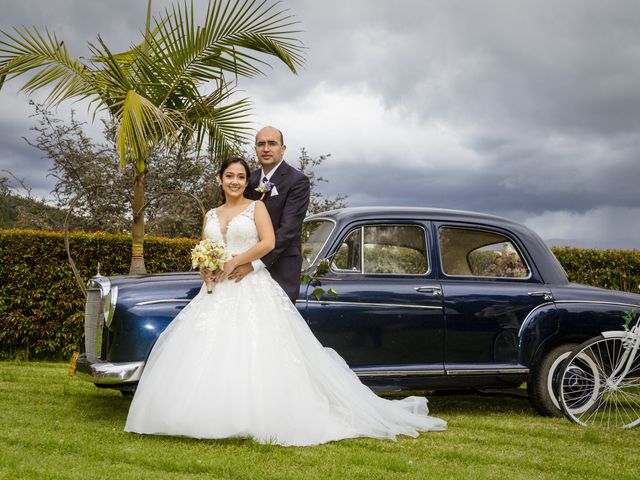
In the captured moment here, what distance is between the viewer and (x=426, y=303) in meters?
6.18

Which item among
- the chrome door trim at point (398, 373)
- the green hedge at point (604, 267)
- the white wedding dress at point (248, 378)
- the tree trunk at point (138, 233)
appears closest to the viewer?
the white wedding dress at point (248, 378)

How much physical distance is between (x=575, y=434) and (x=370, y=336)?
5.95ft

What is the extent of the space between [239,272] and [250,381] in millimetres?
852

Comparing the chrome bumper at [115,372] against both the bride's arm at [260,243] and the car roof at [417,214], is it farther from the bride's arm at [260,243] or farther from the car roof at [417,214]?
the car roof at [417,214]

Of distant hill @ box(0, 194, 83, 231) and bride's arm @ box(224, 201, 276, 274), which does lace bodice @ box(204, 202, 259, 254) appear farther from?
distant hill @ box(0, 194, 83, 231)

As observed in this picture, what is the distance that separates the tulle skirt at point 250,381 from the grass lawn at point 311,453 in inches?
5.3

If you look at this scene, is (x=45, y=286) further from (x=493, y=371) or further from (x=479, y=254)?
(x=493, y=371)

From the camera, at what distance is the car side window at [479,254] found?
6492mm

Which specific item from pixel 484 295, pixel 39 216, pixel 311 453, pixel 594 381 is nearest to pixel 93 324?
pixel 311 453

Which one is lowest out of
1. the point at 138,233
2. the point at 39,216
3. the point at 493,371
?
the point at 493,371

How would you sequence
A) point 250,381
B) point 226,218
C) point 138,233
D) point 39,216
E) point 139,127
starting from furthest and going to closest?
1. point 39,216
2. point 138,233
3. point 139,127
4. point 226,218
5. point 250,381

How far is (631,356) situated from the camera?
6.13 metres

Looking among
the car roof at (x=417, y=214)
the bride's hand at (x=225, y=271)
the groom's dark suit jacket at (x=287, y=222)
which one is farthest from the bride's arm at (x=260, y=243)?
the car roof at (x=417, y=214)

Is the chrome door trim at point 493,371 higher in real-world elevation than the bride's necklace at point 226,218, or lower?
A: lower
